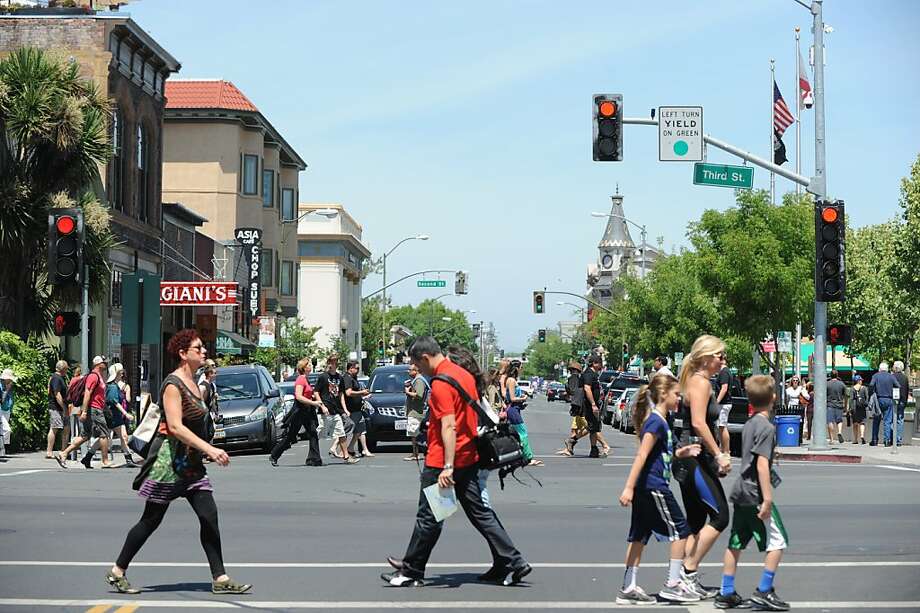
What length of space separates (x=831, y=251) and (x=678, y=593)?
17638mm

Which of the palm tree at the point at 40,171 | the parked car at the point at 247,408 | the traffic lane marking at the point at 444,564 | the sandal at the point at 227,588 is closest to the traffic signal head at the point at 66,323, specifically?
the parked car at the point at 247,408

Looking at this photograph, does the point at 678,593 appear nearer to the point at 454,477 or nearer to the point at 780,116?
the point at 454,477

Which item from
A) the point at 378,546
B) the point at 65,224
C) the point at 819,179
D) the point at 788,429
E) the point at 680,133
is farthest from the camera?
the point at 788,429

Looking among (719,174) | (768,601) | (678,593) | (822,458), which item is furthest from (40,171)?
(768,601)

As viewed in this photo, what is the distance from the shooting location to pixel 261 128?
6444 cm

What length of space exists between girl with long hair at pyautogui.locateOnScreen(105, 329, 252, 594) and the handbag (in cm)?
174

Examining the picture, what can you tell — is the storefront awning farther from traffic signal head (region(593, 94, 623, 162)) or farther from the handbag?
the handbag

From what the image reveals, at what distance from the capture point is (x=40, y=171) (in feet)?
108

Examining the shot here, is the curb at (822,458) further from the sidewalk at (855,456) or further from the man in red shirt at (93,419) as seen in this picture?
the man in red shirt at (93,419)

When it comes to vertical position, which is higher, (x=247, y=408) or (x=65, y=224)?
(x=65, y=224)

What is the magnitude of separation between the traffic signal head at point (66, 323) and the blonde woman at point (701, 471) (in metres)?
16.4

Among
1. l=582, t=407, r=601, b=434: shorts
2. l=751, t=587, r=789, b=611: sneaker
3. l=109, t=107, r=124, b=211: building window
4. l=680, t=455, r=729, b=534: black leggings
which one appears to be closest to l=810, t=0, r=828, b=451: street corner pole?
l=582, t=407, r=601, b=434: shorts

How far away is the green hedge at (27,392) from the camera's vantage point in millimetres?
26828

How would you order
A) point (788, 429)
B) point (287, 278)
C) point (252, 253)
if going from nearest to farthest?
point (788, 429)
point (252, 253)
point (287, 278)
